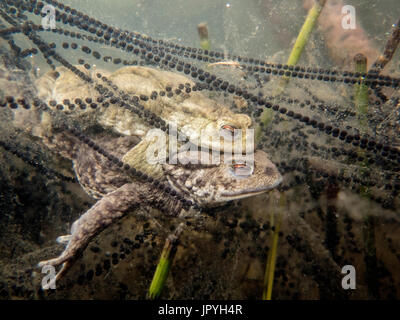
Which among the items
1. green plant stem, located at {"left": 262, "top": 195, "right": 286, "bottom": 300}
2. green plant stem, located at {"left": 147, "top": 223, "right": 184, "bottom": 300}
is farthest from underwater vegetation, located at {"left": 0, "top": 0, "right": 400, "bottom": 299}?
green plant stem, located at {"left": 147, "top": 223, "right": 184, "bottom": 300}

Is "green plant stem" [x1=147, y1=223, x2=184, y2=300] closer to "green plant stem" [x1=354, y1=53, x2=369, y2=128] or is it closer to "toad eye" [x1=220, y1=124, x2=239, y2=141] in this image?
"toad eye" [x1=220, y1=124, x2=239, y2=141]

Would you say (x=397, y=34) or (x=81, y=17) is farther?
(x=397, y=34)

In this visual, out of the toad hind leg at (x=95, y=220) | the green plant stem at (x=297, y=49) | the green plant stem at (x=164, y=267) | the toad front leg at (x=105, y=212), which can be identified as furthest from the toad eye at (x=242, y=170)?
the toad hind leg at (x=95, y=220)

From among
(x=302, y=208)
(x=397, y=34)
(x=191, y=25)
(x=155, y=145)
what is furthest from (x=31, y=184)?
(x=191, y=25)

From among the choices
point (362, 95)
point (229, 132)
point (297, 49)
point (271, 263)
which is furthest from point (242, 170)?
point (297, 49)

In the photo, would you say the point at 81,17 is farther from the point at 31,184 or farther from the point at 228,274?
the point at 228,274

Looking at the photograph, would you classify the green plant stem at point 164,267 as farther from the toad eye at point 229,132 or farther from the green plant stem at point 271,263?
the green plant stem at point 271,263

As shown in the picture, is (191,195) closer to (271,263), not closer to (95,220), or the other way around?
(95,220)
